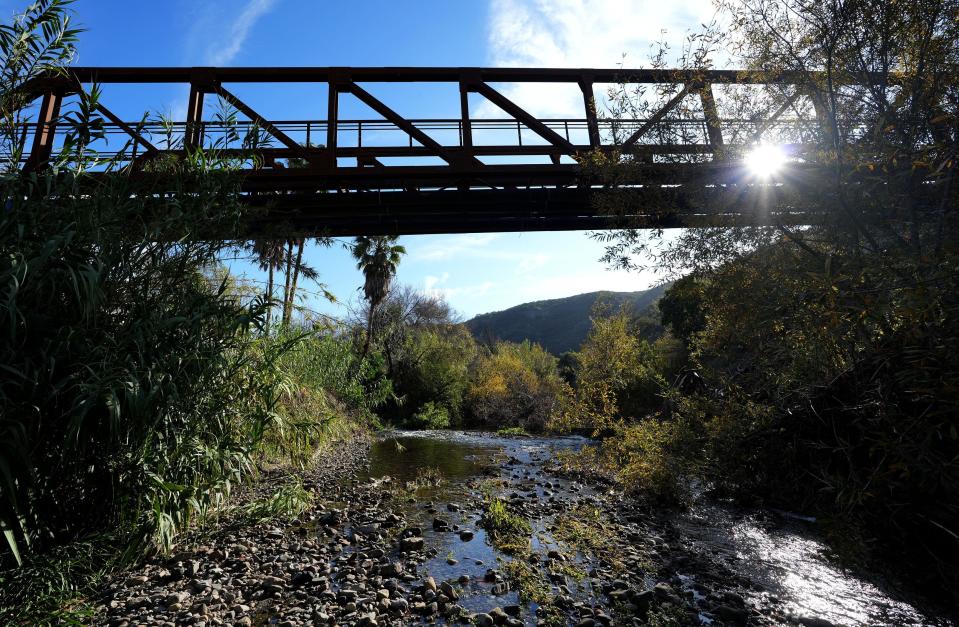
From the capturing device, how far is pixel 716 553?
6707 millimetres

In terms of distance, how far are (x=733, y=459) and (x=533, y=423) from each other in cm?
1988

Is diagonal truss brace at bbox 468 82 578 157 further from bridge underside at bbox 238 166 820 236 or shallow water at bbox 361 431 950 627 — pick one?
shallow water at bbox 361 431 950 627

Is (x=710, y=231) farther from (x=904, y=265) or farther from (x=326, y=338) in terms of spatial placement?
(x=326, y=338)

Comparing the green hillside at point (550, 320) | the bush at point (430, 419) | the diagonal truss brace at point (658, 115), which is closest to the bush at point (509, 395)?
the bush at point (430, 419)

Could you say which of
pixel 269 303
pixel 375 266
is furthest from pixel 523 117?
pixel 375 266

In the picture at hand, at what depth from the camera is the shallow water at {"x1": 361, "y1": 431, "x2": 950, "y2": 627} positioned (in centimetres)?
504

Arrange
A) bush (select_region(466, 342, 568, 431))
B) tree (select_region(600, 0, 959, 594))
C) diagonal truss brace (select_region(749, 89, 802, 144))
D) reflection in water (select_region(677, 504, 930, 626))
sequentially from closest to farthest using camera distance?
tree (select_region(600, 0, 959, 594)), reflection in water (select_region(677, 504, 930, 626)), diagonal truss brace (select_region(749, 89, 802, 144)), bush (select_region(466, 342, 568, 431))

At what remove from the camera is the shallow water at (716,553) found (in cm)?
504

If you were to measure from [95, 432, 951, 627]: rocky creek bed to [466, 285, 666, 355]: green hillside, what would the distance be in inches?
3279

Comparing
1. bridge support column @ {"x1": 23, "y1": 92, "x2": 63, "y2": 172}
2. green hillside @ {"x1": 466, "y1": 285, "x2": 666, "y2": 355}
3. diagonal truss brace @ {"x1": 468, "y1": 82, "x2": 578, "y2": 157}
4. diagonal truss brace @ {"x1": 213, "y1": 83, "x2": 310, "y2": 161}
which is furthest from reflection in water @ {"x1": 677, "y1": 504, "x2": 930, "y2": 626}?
green hillside @ {"x1": 466, "y1": 285, "x2": 666, "y2": 355}

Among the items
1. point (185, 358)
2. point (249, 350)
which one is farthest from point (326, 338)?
point (185, 358)

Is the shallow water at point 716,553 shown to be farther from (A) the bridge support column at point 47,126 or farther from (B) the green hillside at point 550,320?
(B) the green hillside at point 550,320

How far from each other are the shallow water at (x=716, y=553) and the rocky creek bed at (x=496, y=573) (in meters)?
0.03

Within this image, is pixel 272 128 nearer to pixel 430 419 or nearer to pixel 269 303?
pixel 269 303
